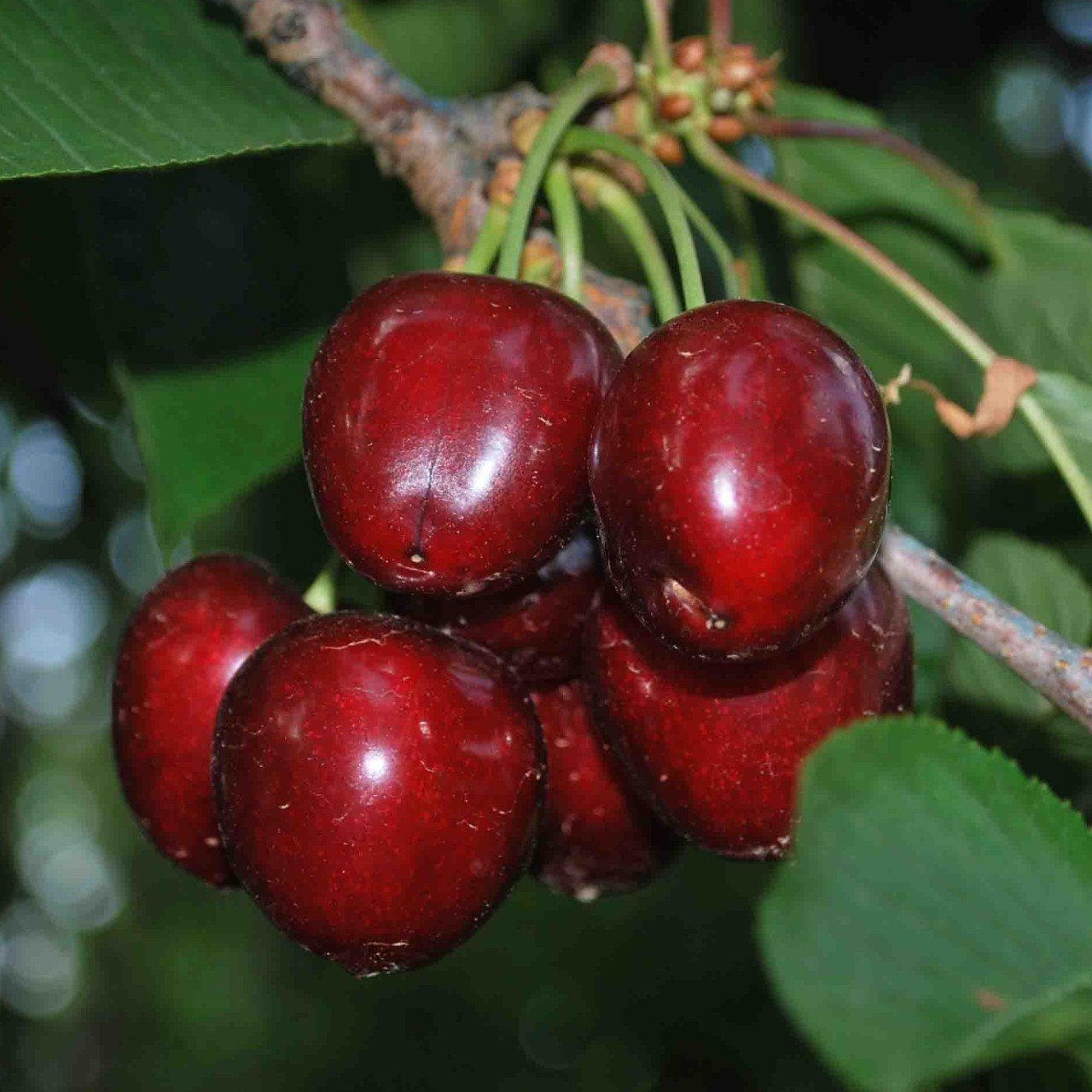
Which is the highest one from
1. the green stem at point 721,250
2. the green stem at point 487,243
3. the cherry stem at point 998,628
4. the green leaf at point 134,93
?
the green leaf at point 134,93

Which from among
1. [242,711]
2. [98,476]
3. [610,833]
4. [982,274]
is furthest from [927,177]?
[98,476]

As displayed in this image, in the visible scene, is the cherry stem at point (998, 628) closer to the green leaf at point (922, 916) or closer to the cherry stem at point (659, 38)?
the green leaf at point (922, 916)

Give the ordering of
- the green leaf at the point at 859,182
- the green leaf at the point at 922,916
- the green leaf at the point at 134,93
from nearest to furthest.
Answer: the green leaf at the point at 922,916
the green leaf at the point at 134,93
the green leaf at the point at 859,182

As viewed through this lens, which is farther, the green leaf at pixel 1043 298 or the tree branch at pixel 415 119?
the green leaf at pixel 1043 298

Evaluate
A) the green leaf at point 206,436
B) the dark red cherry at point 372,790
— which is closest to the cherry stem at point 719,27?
the green leaf at point 206,436

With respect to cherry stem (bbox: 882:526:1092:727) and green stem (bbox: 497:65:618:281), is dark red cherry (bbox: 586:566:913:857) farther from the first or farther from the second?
green stem (bbox: 497:65:618:281)

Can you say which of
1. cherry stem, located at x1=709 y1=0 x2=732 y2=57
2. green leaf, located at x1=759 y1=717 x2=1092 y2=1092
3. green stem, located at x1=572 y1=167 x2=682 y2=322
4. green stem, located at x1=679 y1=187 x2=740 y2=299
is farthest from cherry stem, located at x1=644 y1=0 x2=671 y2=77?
green leaf, located at x1=759 y1=717 x2=1092 y2=1092
